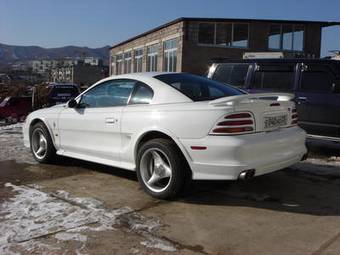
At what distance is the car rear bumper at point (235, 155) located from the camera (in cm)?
521

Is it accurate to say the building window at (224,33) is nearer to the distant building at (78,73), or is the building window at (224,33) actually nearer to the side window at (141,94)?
the side window at (141,94)

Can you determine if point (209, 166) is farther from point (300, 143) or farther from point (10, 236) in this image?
point (10, 236)

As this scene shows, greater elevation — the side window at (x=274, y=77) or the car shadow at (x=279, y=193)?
the side window at (x=274, y=77)

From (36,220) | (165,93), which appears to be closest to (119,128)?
(165,93)

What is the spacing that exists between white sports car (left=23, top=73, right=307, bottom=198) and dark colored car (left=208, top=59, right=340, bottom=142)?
9.21 ft

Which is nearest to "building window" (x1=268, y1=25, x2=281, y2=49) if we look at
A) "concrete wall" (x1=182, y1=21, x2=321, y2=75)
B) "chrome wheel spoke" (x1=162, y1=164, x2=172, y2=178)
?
"concrete wall" (x1=182, y1=21, x2=321, y2=75)

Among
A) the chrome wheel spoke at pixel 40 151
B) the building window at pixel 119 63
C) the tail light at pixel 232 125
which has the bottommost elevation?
the chrome wheel spoke at pixel 40 151

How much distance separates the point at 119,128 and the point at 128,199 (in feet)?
3.26

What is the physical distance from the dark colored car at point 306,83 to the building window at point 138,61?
3632 cm

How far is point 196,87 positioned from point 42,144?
2955mm

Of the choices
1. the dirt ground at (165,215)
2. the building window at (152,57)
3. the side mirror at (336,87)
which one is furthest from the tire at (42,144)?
the building window at (152,57)

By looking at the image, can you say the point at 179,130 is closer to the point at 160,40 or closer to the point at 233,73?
the point at 233,73

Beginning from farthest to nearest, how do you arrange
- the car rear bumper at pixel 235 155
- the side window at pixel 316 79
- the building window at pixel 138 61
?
the building window at pixel 138 61 → the side window at pixel 316 79 → the car rear bumper at pixel 235 155

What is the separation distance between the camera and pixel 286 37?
115ft
